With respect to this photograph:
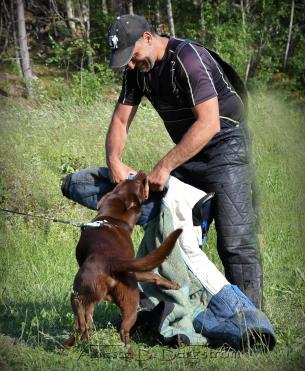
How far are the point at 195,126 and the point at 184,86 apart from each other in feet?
1.10

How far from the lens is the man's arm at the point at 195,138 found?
4.99 m

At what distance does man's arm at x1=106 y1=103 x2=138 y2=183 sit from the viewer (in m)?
5.39

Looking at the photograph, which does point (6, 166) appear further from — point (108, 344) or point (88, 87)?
point (88, 87)

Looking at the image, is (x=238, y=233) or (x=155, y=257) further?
(x=238, y=233)

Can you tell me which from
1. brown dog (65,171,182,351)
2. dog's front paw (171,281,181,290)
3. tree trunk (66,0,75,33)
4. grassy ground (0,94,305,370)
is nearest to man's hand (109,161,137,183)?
brown dog (65,171,182,351)

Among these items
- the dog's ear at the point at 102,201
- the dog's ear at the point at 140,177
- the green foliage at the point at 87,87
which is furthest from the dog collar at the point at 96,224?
the green foliage at the point at 87,87

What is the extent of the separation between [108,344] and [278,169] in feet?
17.9

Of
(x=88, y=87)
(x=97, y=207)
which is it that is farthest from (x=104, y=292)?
(x=88, y=87)

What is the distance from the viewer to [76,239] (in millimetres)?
8016

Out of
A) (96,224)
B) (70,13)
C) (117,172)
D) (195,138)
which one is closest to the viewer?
(96,224)

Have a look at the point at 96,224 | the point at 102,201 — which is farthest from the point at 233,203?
the point at 96,224

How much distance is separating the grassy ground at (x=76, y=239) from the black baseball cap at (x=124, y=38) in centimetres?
195

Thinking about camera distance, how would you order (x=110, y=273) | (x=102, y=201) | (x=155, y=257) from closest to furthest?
(x=155, y=257) → (x=110, y=273) → (x=102, y=201)

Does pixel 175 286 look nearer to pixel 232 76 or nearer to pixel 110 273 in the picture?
pixel 110 273
